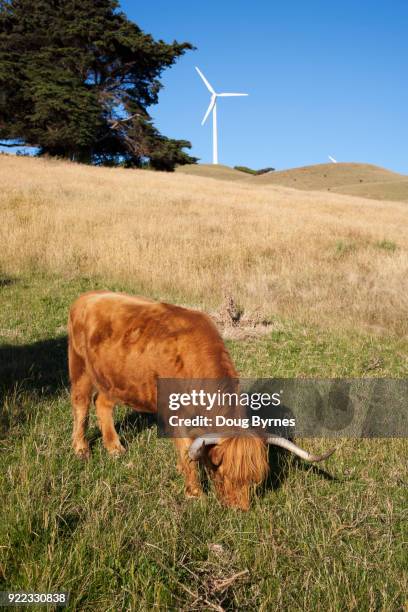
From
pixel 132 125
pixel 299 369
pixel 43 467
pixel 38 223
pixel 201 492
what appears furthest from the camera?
pixel 132 125

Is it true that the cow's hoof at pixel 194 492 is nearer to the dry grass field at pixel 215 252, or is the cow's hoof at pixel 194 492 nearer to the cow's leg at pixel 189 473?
the cow's leg at pixel 189 473

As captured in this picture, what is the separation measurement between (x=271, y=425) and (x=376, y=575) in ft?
7.63

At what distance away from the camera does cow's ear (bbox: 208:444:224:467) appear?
3.12 metres

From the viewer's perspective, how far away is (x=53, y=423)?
494 centimetres

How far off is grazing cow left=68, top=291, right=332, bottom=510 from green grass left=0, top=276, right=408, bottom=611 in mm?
271

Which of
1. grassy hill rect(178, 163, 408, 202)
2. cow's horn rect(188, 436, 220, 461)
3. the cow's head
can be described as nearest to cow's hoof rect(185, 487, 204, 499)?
the cow's head

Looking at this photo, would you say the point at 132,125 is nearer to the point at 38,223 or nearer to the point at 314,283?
the point at 38,223

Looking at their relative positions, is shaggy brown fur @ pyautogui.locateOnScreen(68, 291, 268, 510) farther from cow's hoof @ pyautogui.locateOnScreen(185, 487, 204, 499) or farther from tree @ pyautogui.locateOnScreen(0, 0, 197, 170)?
tree @ pyautogui.locateOnScreen(0, 0, 197, 170)

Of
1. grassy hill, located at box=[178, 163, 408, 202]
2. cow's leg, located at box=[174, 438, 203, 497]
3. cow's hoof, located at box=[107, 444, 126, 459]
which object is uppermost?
grassy hill, located at box=[178, 163, 408, 202]

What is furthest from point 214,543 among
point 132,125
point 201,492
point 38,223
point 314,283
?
point 132,125

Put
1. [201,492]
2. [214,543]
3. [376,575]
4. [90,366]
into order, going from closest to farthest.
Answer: [376,575] < [214,543] < [201,492] < [90,366]

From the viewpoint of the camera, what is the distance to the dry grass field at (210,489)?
2.72 metres

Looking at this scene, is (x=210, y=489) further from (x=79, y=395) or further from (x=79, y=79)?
(x=79, y=79)

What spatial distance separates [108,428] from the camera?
4.62 m
